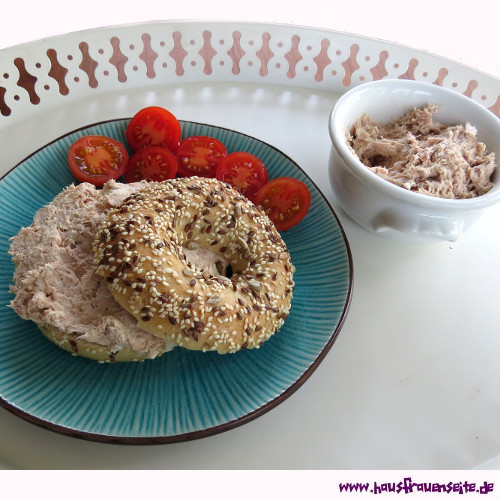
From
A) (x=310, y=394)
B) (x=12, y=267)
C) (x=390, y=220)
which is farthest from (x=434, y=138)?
(x=12, y=267)

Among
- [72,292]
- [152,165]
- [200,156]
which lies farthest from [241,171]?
[72,292]

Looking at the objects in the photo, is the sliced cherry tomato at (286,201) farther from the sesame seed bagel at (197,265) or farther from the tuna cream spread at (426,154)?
the tuna cream spread at (426,154)

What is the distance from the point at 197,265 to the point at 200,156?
21.6 inches

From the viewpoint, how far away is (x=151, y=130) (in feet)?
6.48

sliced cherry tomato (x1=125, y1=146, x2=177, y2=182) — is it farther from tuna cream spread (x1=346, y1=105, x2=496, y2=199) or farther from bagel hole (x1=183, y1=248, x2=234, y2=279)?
tuna cream spread (x1=346, y1=105, x2=496, y2=199)

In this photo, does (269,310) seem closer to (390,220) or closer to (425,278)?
(390,220)

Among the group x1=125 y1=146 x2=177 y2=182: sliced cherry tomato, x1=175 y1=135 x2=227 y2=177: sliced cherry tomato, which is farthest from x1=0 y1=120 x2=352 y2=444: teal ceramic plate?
x1=175 y1=135 x2=227 y2=177: sliced cherry tomato

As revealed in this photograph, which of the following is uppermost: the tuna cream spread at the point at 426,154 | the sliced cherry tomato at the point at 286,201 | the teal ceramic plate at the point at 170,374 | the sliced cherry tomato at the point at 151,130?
the tuna cream spread at the point at 426,154

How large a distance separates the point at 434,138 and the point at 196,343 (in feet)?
3.82

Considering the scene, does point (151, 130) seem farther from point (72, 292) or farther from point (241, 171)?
point (72, 292)

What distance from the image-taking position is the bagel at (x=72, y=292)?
134 centimetres

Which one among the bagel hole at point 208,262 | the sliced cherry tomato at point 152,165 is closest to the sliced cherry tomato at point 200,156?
the sliced cherry tomato at point 152,165

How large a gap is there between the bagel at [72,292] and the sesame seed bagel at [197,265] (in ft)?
0.20

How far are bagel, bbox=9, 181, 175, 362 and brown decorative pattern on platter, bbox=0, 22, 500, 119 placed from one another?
3.34 ft
